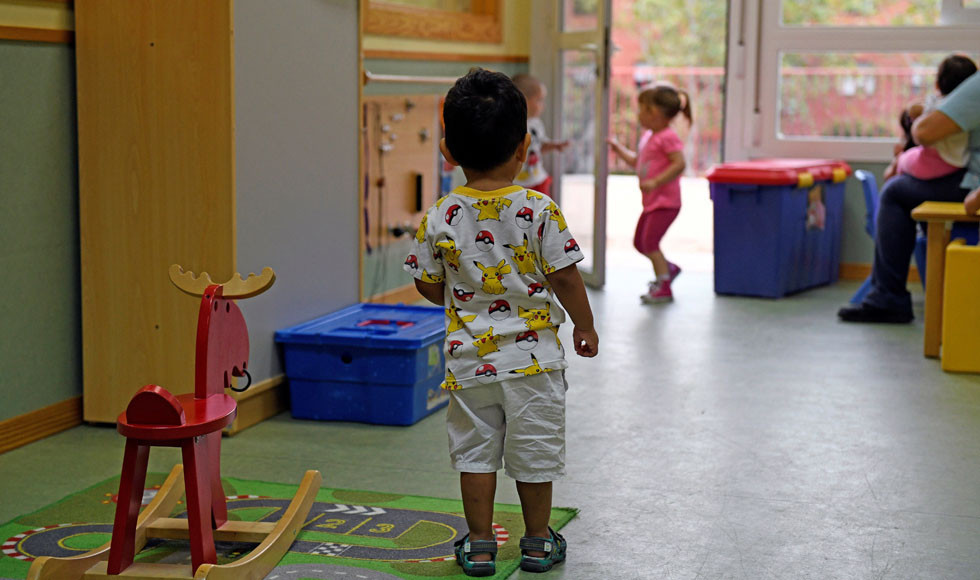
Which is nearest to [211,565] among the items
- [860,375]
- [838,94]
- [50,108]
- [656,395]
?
[50,108]

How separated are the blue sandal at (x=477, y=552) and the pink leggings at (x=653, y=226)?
3.45 meters

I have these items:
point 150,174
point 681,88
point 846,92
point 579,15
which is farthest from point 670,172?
point 681,88

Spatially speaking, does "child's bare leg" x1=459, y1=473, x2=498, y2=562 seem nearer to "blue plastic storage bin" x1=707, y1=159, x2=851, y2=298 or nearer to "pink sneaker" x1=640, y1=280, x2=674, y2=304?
"pink sneaker" x1=640, y1=280, x2=674, y2=304

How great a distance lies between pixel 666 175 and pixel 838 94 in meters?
1.51

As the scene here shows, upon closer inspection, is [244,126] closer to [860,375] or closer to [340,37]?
[340,37]

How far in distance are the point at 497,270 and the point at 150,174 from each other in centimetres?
133

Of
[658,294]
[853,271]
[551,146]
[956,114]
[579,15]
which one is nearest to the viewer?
[956,114]

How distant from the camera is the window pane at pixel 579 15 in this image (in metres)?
5.72

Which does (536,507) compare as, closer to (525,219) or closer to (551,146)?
(525,219)

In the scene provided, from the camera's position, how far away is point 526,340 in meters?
2.18

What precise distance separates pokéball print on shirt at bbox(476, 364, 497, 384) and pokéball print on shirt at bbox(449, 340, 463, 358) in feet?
0.16

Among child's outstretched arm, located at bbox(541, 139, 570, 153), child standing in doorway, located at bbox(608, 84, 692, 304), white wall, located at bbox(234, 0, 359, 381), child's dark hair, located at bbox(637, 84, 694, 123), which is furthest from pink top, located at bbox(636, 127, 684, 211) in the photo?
white wall, located at bbox(234, 0, 359, 381)

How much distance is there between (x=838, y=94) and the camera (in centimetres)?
638

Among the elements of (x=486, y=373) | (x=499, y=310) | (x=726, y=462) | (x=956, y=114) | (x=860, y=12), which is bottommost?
(x=726, y=462)
